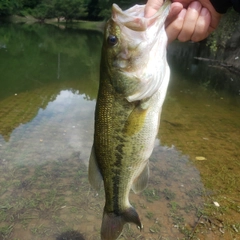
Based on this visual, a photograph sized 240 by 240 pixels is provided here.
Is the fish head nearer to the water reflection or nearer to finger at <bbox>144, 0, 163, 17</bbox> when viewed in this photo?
finger at <bbox>144, 0, 163, 17</bbox>

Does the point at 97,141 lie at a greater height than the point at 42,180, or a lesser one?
greater

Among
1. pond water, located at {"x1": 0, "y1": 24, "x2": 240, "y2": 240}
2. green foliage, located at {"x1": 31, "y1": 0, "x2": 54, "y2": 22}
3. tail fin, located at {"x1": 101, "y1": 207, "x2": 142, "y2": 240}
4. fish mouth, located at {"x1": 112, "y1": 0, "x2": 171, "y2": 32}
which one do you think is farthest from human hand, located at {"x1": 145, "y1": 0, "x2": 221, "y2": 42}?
green foliage, located at {"x1": 31, "y1": 0, "x2": 54, "y2": 22}

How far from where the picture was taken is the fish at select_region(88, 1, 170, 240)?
1.74 m

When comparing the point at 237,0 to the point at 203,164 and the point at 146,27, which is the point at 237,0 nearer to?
the point at 146,27

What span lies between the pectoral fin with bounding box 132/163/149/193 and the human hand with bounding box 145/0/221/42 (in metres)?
0.91

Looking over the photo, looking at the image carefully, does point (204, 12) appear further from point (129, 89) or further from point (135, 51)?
point (129, 89)

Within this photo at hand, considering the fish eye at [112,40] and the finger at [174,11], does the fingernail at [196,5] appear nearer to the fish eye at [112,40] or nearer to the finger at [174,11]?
the finger at [174,11]

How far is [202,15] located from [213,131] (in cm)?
530

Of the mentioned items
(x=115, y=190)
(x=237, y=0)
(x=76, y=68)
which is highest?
(x=237, y=0)

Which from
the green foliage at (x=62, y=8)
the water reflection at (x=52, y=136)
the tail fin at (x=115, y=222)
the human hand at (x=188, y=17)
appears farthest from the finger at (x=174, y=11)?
the green foliage at (x=62, y=8)

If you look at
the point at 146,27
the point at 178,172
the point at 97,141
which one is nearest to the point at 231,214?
the point at 178,172

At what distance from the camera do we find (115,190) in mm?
2100

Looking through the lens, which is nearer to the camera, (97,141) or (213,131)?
(97,141)

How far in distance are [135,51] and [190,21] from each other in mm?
437
